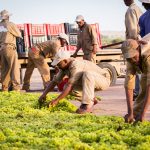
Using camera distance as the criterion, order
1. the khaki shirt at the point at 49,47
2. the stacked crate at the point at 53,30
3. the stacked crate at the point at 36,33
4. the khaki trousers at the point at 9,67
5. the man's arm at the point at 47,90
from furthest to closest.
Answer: the stacked crate at the point at 53,30
the stacked crate at the point at 36,33
the khaki trousers at the point at 9,67
the khaki shirt at the point at 49,47
the man's arm at the point at 47,90

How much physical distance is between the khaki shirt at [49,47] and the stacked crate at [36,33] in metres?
2.59

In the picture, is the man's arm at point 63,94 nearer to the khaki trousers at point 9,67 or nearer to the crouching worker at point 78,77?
the crouching worker at point 78,77

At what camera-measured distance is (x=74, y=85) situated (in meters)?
10.5

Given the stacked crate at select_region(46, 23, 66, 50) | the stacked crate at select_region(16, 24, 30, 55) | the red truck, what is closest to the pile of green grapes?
the red truck

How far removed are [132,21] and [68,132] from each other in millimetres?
4530

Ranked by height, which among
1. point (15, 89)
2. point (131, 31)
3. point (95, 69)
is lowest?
point (15, 89)

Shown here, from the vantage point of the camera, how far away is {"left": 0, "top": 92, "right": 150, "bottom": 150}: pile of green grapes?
619 cm

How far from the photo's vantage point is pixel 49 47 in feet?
52.0

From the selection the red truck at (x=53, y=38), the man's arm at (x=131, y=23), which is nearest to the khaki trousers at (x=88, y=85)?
the man's arm at (x=131, y=23)

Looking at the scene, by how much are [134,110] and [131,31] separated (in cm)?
295

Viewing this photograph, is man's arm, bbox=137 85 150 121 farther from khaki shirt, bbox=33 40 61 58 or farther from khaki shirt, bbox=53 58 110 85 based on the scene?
khaki shirt, bbox=33 40 61 58

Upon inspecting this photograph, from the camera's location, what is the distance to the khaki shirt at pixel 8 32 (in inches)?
611

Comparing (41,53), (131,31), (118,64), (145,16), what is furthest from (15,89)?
(145,16)

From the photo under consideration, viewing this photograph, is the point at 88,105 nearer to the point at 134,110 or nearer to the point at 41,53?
the point at 134,110
